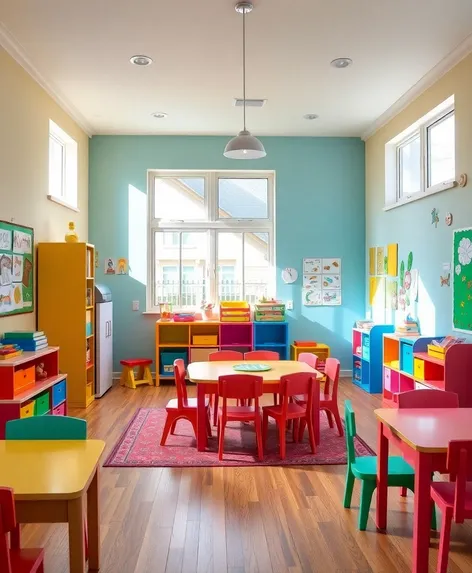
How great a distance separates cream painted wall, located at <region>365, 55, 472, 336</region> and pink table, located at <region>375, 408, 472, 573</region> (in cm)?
252

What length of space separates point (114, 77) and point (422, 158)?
3.46 m

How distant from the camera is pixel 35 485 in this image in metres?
1.92

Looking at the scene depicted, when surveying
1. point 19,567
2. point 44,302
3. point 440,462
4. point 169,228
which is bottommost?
point 19,567

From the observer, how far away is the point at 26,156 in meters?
5.21

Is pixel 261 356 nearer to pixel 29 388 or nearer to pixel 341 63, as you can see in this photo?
pixel 29 388

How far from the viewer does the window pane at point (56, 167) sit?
6.38 metres

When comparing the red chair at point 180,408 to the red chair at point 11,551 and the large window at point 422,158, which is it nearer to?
the red chair at point 11,551

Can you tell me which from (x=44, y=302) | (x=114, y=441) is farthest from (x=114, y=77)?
(x=114, y=441)

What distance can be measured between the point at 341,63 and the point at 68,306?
3.80m

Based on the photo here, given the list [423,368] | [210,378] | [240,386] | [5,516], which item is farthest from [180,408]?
[5,516]

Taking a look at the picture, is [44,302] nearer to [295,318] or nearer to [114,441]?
[114,441]

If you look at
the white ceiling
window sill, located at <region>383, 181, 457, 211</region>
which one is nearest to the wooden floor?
window sill, located at <region>383, 181, 457, 211</region>

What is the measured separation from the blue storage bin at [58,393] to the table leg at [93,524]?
95.7 inches

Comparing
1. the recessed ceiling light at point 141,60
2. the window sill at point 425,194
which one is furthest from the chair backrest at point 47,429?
the window sill at point 425,194
